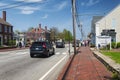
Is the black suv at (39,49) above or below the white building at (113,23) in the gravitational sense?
below

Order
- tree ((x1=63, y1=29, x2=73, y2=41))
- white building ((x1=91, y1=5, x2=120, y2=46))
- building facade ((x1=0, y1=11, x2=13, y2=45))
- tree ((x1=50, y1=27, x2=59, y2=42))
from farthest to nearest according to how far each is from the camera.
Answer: tree ((x1=50, y1=27, x2=59, y2=42)), building facade ((x1=0, y1=11, x2=13, y2=45)), white building ((x1=91, y1=5, x2=120, y2=46)), tree ((x1=63, y1=29, x2=73, y2=41))

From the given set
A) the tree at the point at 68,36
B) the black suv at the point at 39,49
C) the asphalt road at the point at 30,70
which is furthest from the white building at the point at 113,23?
the asphalt road at the point at 30,70

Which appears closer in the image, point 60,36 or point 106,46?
point 106,46

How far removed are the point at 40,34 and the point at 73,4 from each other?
106 m

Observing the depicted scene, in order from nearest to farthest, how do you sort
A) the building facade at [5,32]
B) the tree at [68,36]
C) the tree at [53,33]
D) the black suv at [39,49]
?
the black suv at [39,49], the tree at [68,36], the building facade at [5,32], the tree at [53,33]

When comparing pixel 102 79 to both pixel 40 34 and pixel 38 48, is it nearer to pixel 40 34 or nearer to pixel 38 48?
pixel 38 48

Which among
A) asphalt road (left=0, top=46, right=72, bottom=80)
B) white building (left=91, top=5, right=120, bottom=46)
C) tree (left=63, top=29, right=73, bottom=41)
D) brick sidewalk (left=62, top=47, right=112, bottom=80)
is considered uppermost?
white building (left=91, top=5, right=120, bottom=46)

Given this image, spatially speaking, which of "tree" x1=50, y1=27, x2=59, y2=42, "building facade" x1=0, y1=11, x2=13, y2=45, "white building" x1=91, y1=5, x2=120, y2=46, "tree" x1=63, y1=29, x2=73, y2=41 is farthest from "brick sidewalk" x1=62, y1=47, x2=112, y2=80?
"tree" x1=50, y1=27, x2=59, y2=42

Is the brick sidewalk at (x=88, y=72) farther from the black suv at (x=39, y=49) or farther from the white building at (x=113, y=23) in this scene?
the white building at (x=113, y=23)

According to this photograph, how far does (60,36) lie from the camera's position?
154m

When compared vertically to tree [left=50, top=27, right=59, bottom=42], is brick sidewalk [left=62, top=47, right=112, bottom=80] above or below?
below

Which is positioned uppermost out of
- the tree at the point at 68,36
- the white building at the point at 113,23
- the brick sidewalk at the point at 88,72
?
the white building at the point at 113,23

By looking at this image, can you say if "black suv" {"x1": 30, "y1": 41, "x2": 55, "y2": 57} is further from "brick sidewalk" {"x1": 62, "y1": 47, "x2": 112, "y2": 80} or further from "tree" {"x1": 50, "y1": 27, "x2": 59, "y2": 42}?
"tree" {"x1": 50, "y1": 27, "x2": 59, "y2": 42}

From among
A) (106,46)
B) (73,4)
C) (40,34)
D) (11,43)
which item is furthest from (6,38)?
(40,34)
